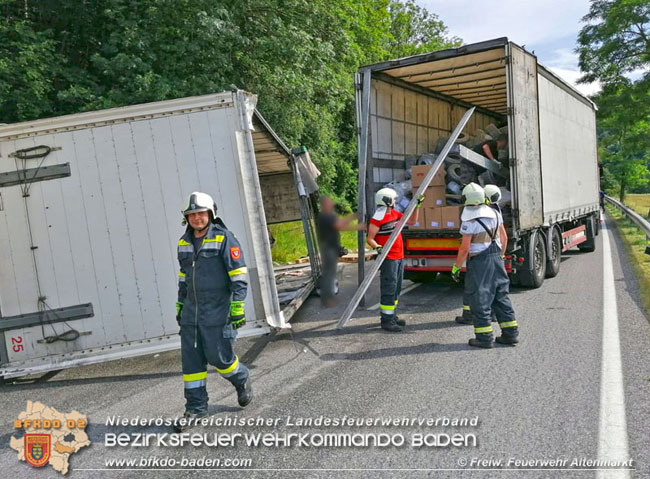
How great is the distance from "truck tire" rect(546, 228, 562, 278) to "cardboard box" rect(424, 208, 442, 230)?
2321mm

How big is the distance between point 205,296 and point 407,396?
1.77 meters

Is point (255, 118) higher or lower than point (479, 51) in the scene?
lower

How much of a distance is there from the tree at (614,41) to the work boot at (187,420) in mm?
24274

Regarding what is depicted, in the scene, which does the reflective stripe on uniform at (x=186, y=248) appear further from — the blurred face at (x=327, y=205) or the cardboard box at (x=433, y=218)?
the cardboard box at (x=433, y=218)

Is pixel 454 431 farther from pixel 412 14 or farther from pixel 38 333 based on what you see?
pixel 412 14

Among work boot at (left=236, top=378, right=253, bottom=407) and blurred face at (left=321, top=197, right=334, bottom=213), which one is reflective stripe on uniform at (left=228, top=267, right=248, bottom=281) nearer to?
work boot at (left=236, top=378, right=253, bottom=407)

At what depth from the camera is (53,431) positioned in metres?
4.11

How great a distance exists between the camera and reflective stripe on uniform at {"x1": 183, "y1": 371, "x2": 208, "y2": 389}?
409 centimetres

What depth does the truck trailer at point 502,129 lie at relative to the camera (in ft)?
25.2

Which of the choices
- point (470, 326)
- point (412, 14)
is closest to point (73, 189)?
point (470, 326)

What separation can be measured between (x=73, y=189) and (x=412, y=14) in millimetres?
36561

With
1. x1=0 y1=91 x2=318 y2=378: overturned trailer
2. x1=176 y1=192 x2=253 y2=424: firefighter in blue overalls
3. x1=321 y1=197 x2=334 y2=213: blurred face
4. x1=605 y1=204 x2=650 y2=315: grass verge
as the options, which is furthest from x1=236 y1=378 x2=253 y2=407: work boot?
x1=605 y1=204 x2=650 y2=315: grass verge

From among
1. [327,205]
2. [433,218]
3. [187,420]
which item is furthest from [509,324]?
[327,205]

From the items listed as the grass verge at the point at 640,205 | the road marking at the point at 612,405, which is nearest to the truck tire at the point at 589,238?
the road marking at the point at 612,405
